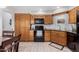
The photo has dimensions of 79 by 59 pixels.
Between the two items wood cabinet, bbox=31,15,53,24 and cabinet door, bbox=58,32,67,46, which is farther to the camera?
wood cabinet, bbox=31,15,53,24

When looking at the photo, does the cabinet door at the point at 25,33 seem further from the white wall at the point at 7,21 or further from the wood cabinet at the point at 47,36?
the wood cabinet at the point at 47,36

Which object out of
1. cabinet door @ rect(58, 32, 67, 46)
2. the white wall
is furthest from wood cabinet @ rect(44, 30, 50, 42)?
the white wall

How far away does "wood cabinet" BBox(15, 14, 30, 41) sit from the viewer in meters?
8.50

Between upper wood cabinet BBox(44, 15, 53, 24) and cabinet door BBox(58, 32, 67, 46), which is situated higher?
upper wood cabinet BBox(44, 15, 53, 24)

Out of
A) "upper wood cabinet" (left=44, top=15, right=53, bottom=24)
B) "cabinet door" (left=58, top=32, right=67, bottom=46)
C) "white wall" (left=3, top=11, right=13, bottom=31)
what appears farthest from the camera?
"upper wood cabinet" (left=44, top=15, right=53, bottom=24)

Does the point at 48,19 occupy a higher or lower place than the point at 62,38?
higher

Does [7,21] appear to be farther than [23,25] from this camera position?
No

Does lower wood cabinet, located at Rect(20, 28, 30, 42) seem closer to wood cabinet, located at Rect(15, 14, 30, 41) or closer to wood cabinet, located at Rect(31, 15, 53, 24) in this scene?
wood cabinet, located at Rect(15, 14, 30, 41)

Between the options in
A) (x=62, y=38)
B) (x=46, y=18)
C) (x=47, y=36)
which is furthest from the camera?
(x=46, y=18)

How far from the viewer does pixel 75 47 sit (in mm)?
4559

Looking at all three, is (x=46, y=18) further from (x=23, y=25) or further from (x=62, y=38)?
(x=62, y=38)

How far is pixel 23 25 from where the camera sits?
28.0 feet

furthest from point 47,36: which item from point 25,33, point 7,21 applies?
point 7,21
